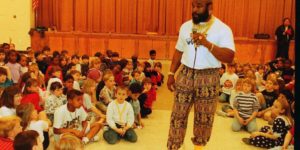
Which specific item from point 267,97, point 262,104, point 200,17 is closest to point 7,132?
point 200,17

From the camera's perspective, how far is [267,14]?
45.3ft

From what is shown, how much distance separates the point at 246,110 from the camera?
591cm

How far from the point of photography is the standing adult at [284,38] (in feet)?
40.2

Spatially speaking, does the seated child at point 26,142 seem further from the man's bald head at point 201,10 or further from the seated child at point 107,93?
the seated child at point 107,93

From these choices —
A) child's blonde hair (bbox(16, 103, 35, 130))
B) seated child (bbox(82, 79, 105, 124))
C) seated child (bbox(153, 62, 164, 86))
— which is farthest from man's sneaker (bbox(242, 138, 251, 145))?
seated child (bbox(153, 62, 164, 86))

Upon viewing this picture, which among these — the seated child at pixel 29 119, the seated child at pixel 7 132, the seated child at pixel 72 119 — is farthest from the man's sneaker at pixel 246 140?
the seated child at pixel 7 132

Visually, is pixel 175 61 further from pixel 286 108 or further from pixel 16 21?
pixel 16 21

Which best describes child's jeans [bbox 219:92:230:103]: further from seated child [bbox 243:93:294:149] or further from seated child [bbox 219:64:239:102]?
seated child [bbox 243:93:294:149]

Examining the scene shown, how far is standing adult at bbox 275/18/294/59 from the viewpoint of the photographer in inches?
482

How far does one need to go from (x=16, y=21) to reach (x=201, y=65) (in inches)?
450

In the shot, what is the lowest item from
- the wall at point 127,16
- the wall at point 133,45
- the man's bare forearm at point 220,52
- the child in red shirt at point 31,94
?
the child in red shirt at point 31,94

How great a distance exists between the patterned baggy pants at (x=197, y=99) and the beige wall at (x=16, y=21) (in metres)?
11.0

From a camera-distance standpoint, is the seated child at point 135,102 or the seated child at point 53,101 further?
the seated child at point 135,102
